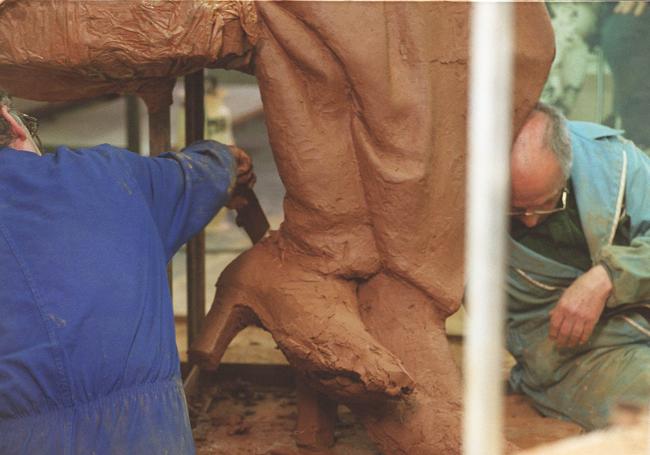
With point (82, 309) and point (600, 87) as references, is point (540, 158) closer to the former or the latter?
point (82, 309)

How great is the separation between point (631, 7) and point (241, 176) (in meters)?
3.09

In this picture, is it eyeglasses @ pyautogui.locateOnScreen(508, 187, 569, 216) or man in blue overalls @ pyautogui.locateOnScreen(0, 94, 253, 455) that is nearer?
man in blue overalls @ pyautogui.locateOnScreen(0, 94, 253, 455)

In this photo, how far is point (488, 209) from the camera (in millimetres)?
1665

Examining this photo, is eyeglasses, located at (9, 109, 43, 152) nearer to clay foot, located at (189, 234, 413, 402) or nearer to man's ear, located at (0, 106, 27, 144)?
man's ear, located at (0, 106, 27, 144)

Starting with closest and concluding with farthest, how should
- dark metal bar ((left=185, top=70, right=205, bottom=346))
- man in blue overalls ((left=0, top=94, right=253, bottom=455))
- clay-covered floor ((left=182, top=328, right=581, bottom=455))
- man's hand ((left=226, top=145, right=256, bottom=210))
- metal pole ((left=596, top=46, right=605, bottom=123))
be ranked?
man in blue overalls ((left=0, top=94, right=253, bottom=455)), man's hand ((left=226, top=145, right=256, bottom=210)), clay-covered floor ((left=182, top=328, right=581, bottom=455)), dark metal bar ((left=185, top=70, right=205, bottom=346)), metal pole ((left=596, top=46, right=605, bottom=123))

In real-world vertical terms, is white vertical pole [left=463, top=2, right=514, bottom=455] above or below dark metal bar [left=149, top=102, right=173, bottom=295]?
above

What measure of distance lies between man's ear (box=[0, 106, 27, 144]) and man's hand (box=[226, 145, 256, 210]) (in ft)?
2.46

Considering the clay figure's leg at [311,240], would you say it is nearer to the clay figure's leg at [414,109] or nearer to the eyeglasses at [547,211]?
the clay figure's leg at [414,109]

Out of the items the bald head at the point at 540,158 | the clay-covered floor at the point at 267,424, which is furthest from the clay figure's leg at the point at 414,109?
the clay-covered floor at the point at 267,424

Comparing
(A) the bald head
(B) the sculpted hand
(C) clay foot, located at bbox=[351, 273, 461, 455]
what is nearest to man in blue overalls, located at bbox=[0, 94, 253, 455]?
(C) clay foot, located at bbox=[351, 273, 461, 455]

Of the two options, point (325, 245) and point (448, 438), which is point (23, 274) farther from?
point (448, 438)

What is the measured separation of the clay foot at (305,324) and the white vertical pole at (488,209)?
67.5 inches

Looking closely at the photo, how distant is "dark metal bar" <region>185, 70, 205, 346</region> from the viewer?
4312mm

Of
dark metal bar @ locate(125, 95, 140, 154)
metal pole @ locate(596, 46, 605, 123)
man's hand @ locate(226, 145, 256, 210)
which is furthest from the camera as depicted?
metal pole @ locate(596, 46, 605, 123)
